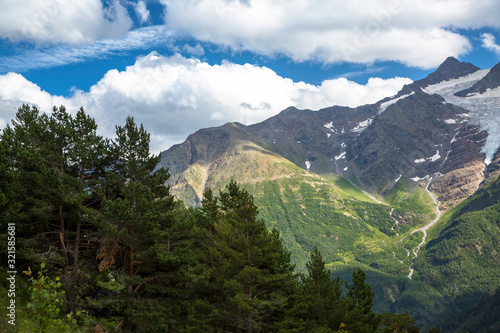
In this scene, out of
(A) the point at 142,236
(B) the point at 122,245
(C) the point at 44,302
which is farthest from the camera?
(B) the point at 122,245

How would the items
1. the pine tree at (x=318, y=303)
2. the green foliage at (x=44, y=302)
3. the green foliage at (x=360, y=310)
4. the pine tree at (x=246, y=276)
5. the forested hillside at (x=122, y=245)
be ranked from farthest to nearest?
1. the green foliage at (x=360, y=310)
2. the pine tree at (x=318, y=303)
3. the pine tree at (x=246, y=276)
4. the forested hillside at (x=122, y=245)
5. the green foliage at (x=44, y=302)

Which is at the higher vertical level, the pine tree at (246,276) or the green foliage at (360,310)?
the pine tree at (246,276)

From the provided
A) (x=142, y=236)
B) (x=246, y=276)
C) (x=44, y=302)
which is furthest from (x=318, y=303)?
(x=44, y=302)

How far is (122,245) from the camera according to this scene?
3272cm

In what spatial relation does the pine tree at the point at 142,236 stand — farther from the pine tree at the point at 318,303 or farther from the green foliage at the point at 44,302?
the green foliage at the point at 44,302

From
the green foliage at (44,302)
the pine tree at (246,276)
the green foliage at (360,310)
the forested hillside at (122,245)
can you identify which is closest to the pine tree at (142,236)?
the forested hillside at (122,245)

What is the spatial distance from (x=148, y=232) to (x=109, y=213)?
3.80m

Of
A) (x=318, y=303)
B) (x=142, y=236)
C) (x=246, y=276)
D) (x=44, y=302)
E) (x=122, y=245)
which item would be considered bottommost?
(x=318, y=303)

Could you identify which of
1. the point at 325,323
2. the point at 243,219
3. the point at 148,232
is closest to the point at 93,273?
the point at 148,232

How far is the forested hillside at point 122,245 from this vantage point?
1193 inches

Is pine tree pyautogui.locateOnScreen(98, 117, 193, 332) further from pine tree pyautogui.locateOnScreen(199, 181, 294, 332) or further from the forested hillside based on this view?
pine tree pyautogui.locateOnScreen(199, 181, 294, 332)

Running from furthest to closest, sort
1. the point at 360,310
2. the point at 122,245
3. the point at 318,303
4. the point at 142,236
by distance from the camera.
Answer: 1. the point at 360,310
2. the point at 318,303
3. the point at 122,245
4. the point at 142,236

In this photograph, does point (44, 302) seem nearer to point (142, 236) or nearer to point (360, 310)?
point (142, 236)

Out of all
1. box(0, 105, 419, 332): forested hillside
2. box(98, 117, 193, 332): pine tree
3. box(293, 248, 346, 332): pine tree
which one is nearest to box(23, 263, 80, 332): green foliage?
box(0, 105, 419, 332): forested hillside
